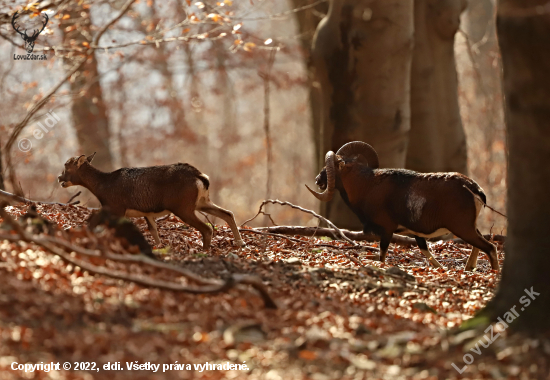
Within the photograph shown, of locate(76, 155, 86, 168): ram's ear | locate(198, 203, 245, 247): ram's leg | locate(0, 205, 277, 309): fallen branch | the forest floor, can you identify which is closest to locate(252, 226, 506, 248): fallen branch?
locate(198, 203, 245, 247): ram's leg

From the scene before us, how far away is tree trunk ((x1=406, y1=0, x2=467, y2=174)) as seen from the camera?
1484 cm

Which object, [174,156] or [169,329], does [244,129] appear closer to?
[174,156]

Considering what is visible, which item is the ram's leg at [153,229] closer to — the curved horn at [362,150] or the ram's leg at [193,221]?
the ram's leg at [193,221]

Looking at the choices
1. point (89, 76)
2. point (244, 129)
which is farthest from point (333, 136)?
point (244, 129)

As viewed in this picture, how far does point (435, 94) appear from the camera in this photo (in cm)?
1515

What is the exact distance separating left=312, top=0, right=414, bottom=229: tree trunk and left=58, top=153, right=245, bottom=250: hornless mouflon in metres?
4.29

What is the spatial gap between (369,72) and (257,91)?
79.9 ft

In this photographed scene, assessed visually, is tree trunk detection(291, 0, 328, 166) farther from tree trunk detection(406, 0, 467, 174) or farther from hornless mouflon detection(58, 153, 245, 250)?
hornless mouflon detection(58, 153, 245, 250)

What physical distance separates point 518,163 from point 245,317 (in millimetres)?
2884

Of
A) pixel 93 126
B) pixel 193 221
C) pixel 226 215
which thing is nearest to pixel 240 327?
pixel 193 221

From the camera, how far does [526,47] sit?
5484mm

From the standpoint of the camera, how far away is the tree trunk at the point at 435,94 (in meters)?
14.8

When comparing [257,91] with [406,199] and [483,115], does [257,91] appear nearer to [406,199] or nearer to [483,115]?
[483,115]

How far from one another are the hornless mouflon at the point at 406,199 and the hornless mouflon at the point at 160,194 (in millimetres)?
2008
